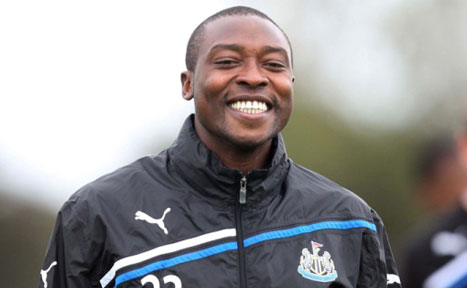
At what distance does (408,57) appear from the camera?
2862 centimetres

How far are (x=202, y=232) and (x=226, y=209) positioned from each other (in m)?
0.14

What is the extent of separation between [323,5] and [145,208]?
82.2ft

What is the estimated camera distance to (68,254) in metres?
4.57

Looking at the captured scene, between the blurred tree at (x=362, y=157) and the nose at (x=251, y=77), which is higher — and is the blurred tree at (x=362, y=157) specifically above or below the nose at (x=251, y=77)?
below

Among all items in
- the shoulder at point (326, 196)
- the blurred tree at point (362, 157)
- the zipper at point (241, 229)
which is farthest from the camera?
the blurred tree at point (362, 157)

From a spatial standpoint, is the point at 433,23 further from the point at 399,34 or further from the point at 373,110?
the point at 373,110

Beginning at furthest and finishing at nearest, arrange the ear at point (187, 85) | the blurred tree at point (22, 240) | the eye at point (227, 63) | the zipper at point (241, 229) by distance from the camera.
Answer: the blurred tree at point (22, 240) → the ear at point (187, 85) → the eye at point (227, 63) → the zipper at point (241, 229)

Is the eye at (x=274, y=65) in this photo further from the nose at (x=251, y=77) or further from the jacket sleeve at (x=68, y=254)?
the jacket sleeve at (x=68, y=254)

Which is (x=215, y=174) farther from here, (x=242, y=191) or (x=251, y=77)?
(x=251, y=77)

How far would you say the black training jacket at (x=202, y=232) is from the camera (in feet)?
14.6

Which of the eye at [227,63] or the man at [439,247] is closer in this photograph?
the eye at [227,63]

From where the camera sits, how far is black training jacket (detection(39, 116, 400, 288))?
4.46 m

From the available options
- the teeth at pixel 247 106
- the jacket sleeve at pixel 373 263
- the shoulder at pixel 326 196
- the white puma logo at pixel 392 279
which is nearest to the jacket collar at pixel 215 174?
the shoulder at pixel 326 196

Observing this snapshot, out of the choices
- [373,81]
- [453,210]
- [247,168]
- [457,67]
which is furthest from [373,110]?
[247,168]
